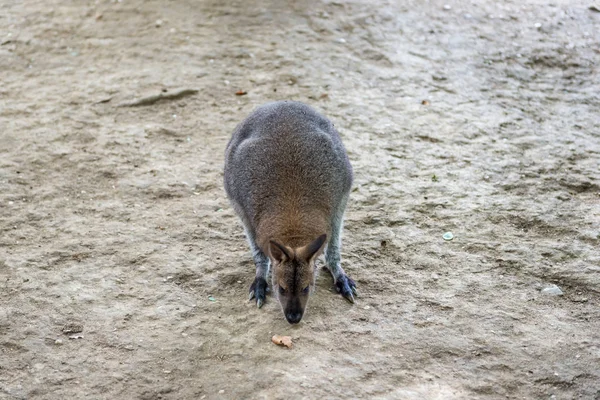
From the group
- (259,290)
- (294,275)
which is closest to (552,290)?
(294,275)

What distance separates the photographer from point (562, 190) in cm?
557

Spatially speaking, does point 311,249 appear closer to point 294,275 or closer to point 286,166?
point 294,275

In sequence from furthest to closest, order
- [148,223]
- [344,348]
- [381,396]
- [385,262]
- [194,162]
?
1. [194,162]
2. [148,223]
3. [385,262]
4. [344,348]
5. [381,396]

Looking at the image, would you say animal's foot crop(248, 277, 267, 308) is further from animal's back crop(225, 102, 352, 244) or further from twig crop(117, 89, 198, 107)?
twig crop(117, 89, 198, 107)

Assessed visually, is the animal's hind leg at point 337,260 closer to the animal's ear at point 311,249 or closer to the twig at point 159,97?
the animal's ear at point 311,249

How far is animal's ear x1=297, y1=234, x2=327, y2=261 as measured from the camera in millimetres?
3832

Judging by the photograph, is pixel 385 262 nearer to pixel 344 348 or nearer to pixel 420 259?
pixel 420 259

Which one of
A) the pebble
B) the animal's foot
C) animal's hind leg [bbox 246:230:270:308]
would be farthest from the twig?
the pebble

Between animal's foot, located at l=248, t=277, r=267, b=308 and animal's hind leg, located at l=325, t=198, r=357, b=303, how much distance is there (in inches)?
17.5

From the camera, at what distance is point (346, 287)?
4535 mm

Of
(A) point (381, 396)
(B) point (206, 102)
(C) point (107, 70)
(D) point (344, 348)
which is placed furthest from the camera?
(C) point (107, 70)

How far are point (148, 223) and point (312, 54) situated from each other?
3.21 metres

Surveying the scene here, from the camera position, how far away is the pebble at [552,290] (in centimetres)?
452

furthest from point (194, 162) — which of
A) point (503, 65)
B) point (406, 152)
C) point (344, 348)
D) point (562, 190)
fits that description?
point (503, 65)
